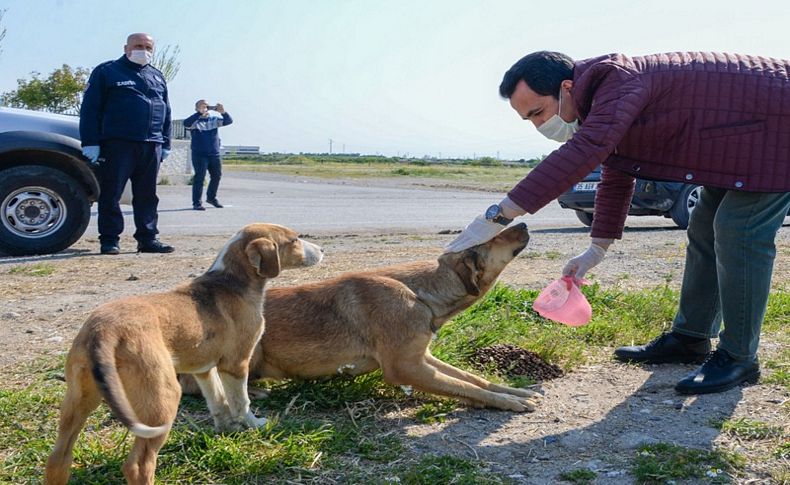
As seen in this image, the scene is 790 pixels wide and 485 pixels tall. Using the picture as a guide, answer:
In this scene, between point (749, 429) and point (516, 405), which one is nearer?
point (749, 429)

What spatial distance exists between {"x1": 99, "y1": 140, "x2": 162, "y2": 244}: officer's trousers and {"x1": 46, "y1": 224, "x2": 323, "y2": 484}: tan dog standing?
4973mm

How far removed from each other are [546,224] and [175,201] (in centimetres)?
818

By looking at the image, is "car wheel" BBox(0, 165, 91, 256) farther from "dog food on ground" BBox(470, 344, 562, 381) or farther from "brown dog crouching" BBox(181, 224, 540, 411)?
"dog food on ground" BBox(470, 344, 562, 381)

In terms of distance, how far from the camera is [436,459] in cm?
367

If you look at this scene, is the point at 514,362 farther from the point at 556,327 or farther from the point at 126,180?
the point at 126,180

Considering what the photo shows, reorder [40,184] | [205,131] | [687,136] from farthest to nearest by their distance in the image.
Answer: [205,131], [40,184], [687,136]

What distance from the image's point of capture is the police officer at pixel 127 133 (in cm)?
895

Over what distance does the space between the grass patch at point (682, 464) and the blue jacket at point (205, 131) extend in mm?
13357

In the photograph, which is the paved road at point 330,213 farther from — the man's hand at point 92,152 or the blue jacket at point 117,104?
the blue jacket at point 117,104

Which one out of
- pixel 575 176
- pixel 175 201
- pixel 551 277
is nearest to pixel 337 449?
pixel 575 176

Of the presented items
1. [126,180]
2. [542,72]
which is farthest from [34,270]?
[542,72]

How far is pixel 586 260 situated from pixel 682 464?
1.54m

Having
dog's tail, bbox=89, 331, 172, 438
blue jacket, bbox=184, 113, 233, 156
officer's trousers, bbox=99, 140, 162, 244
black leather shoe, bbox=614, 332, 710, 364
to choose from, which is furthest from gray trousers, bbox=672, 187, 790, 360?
blue jacket, bbox=184, 113, 233, 156

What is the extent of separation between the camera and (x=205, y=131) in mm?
16000
